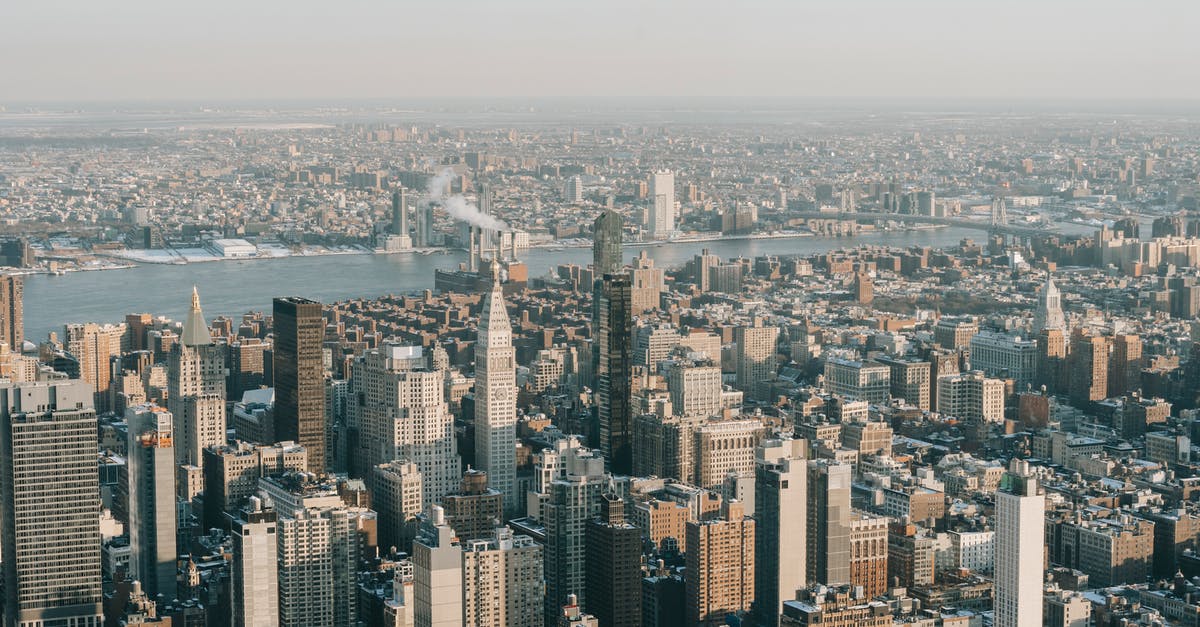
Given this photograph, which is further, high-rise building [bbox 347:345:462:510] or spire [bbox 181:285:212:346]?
spire [bbox 181:285:212:346]

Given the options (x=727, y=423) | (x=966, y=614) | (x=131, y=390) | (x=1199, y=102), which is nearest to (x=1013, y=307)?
(x=1199, y=102)

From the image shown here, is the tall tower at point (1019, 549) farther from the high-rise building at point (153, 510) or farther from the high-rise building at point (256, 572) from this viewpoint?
the high-rise building at point (153, 510)

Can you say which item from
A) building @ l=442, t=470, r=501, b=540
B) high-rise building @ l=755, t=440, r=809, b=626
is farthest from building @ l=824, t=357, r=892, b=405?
high-rise building @ l=755, t=440, r=809, b=626

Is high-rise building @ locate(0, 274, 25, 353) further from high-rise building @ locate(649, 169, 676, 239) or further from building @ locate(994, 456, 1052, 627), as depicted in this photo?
building @ locate(994, 456, 1052, 627)

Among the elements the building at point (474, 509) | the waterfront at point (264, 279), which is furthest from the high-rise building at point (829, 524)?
the waterfront at point (264, 279)

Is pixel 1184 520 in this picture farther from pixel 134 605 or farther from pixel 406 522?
pixel 134 605

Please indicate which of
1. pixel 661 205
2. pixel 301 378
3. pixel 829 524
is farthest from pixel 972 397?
pixel 661 205
